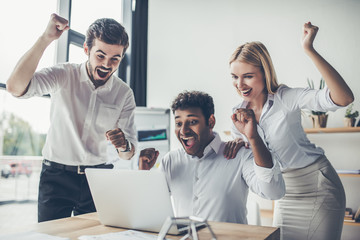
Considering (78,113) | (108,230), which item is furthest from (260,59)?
(108,230)

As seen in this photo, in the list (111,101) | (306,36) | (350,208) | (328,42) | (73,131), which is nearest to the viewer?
(306,36)

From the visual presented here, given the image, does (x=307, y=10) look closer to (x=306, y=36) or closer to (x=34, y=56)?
(x=306, y=36)

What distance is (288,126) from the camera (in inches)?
64.4

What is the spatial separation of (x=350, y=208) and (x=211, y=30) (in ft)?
7.78

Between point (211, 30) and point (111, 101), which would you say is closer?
point (111, 101)

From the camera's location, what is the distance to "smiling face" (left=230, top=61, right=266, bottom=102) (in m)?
1.69

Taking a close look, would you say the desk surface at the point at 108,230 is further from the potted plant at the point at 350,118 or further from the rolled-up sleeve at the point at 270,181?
the potted plant at the point at 350,118

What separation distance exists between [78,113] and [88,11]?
192cm

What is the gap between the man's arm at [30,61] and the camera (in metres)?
1.46

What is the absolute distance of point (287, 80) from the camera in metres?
3.48

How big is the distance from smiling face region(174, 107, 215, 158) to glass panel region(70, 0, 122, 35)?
184cm

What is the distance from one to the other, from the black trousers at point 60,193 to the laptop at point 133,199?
1.65 feet

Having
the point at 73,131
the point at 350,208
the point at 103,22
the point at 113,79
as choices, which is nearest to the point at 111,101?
the point at 113,79

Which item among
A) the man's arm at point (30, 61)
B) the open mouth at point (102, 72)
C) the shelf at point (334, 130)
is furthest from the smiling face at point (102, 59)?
the shelf at point (334, 130)
